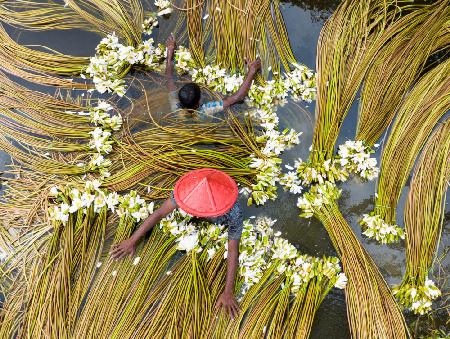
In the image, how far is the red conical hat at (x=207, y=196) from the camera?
106 inches

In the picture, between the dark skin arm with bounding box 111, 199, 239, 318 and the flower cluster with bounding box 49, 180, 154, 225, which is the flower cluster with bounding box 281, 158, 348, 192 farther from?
the flower cluster with bounding box 49, 180, 154, 225

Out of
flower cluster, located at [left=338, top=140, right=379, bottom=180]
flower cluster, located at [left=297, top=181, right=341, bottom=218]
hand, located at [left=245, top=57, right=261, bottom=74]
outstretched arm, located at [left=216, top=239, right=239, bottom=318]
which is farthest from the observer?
hand, located at [left=245, top=57, right=261, bottom=74]

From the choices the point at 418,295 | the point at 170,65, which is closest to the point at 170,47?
the point at 170,65

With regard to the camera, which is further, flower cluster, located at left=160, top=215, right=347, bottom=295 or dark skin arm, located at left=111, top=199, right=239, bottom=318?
flower cluster, located at left=160, top=215, right=347, bottom=295

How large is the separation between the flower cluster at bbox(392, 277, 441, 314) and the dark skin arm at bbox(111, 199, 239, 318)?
1.38 meters

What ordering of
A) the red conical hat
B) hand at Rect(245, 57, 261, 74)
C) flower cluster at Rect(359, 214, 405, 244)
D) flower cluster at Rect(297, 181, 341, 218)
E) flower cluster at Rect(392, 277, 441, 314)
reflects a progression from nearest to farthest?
the red conical hat < flower cluster at Rect(392, 277, 441, 314) < flower cluster at Rect(359, 214, 405, 244) < flower cluster at Rect(297, 181, 341, 218) < hand at Rect(245, 57, 261, 74)

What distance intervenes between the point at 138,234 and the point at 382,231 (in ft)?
6.79

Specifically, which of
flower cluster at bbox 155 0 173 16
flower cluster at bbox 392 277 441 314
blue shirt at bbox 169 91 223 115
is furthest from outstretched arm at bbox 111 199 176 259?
flower cluster at bbox 155 0 173 16

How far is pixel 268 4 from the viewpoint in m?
4.38

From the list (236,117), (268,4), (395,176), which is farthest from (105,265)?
(268,4)

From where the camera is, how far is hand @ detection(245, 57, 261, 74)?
13.4 feet

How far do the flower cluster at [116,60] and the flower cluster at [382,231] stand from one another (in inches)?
101

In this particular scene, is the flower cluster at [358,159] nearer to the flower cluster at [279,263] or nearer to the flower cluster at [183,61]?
the flower cluster at [279,263]

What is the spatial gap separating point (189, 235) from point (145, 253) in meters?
0.39
